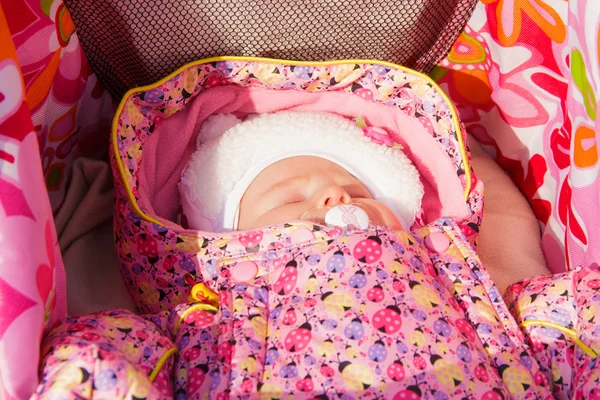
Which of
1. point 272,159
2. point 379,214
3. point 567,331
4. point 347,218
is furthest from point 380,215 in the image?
point 567,331

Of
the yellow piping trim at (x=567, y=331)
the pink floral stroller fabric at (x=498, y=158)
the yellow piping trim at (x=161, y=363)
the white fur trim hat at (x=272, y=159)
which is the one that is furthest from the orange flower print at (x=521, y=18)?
the yellow piping trim at (x=161, y=363)

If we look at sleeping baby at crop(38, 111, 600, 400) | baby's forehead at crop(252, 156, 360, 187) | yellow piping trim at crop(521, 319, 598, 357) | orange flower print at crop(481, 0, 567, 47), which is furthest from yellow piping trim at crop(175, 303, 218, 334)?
orange flower print at crop(481, 0, 567, 47)

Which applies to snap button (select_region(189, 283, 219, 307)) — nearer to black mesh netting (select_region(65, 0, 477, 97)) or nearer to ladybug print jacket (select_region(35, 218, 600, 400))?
ladybug print jacket (select_region(35, 218, 600, 400))

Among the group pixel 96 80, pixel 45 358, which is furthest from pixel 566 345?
pixel 96 80

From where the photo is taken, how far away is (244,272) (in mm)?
1045

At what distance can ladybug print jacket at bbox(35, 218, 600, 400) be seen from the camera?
33.6 inches

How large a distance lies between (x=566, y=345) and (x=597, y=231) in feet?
0.73

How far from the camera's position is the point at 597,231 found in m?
1.10

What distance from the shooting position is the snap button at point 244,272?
1043mm

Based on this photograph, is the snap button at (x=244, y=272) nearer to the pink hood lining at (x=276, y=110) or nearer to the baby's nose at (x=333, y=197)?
the baby's nose at (x=333, y=197)

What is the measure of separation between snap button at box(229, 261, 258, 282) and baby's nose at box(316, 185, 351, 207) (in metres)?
0.16

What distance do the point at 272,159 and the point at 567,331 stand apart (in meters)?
0.58

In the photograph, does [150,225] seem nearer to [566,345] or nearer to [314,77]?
[314,77]

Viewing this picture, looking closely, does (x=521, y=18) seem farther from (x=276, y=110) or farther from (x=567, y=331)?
(x=567, y=331)
